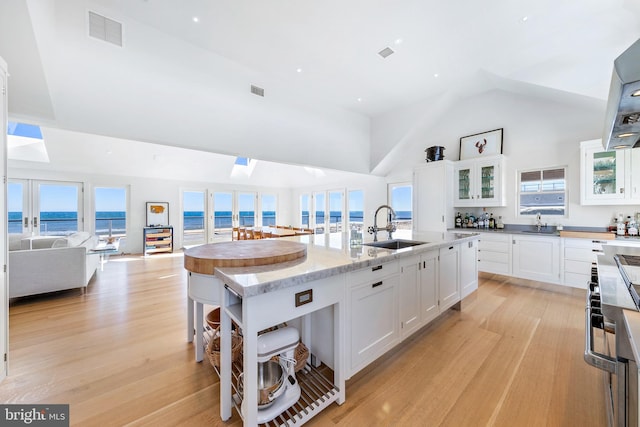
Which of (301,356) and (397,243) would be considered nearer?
(301,356)

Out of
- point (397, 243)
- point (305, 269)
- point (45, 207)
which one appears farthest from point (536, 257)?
point (45, 207)

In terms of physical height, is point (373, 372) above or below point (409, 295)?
below

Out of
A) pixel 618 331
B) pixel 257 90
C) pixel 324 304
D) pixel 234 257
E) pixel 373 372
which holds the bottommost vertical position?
pixel 373 372

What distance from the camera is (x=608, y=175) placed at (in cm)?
330

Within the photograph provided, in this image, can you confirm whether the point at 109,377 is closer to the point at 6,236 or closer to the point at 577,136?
the point at 6,236

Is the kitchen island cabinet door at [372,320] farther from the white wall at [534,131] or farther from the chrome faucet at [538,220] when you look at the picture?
the white wall at [534,131]

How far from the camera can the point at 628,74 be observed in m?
0.94

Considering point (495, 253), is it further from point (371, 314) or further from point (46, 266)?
point (46, 266)

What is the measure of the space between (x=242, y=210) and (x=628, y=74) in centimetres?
891

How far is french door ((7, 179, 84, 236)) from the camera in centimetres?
546

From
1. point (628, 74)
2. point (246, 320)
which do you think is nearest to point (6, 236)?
point (246, 320)

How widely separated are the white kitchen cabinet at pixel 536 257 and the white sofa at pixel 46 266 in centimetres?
651

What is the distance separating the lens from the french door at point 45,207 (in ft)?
17.9

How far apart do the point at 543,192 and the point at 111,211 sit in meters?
9.86
